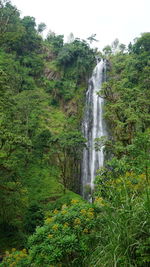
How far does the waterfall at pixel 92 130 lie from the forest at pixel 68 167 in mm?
748

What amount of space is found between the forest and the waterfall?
2.46ft

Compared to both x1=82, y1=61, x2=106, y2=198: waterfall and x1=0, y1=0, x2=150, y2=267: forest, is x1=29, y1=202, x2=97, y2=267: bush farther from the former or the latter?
x1=82, y1=61, x2=106, y2=198: waterfall

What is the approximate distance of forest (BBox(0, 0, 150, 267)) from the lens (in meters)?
2.88

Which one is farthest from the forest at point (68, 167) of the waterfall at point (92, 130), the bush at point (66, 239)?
the waterfall at point (92, 130)

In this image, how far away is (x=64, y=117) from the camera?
24.6 metres

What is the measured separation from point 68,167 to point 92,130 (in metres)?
4.68

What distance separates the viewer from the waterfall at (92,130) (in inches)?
743

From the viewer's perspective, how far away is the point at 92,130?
69.3ft

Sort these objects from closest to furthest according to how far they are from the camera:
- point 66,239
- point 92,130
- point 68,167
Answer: point 66,239, point 68,167, point 92,130

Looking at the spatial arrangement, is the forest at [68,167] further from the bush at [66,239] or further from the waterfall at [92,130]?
the waterfall at [92,130]

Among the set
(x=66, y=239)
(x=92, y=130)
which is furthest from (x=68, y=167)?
(x=66, y=239)

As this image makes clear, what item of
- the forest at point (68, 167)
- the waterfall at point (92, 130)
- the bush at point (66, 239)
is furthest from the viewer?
the waterfall at point (92, 130)

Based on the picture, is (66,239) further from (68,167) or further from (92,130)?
(92,130)

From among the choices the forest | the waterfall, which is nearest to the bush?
the forest
